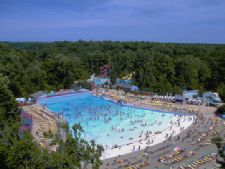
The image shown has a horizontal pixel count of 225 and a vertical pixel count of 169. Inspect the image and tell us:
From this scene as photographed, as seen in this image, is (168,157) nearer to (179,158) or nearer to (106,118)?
(179,158)

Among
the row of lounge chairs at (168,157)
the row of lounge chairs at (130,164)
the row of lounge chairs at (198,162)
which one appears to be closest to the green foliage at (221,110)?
the row of lounge chairs at (168,157)

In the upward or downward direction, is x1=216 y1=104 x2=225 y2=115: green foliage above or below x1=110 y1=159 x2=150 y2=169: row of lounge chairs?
above

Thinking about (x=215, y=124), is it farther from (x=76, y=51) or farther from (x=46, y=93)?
(x=76, y=51)

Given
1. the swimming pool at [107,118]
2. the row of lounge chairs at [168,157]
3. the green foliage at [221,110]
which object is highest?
the green foliage at [221,110]

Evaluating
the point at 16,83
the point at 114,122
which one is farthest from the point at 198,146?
the point at 16,83

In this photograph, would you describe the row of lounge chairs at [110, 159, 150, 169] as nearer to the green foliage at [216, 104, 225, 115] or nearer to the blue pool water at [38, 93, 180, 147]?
the blue pool water at [38, 93, 180, 147]

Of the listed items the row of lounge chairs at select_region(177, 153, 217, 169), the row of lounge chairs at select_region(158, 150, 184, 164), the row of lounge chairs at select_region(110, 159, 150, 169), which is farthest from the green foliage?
the row of lounge chairs at select_region(110, 159, 150, 169)

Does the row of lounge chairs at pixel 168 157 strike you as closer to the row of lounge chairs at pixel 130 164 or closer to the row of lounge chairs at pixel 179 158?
the row of lounge chairs at pixel 179 158

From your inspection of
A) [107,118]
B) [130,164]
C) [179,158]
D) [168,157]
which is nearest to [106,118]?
[107,118]
